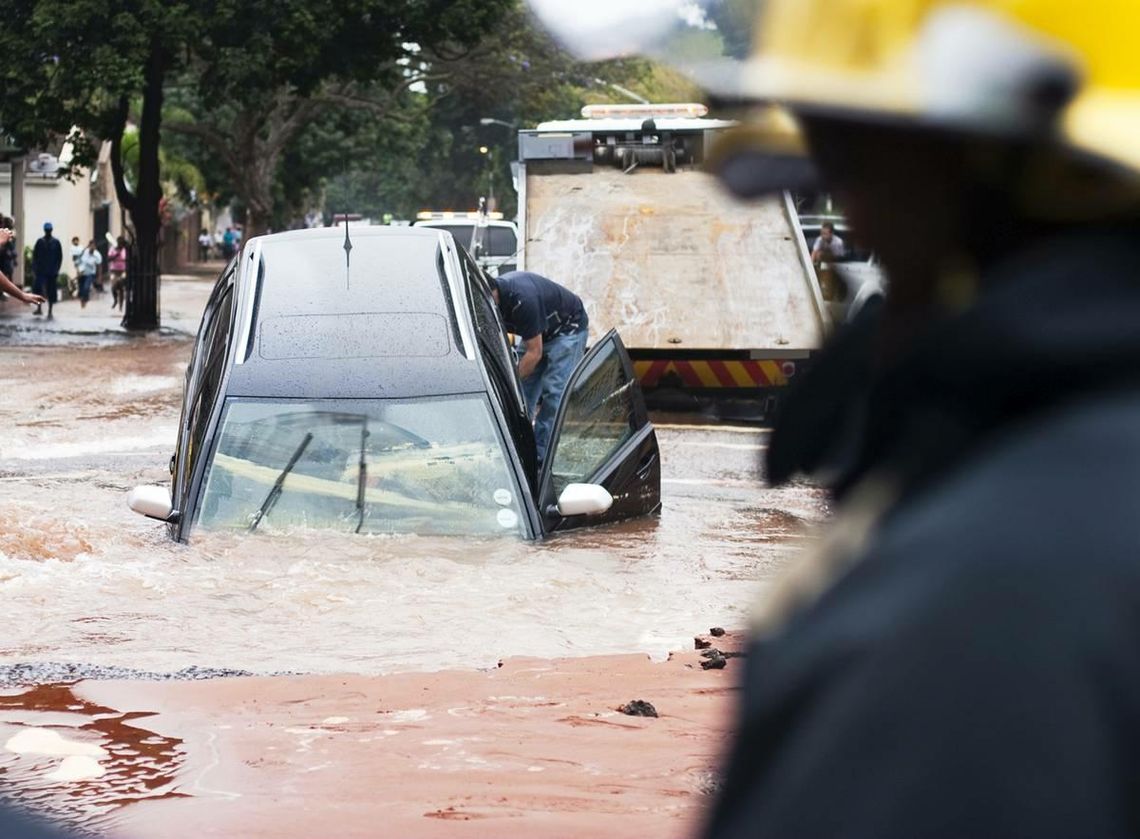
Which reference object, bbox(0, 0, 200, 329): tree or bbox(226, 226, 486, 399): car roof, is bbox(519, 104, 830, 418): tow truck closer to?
bbox(226, 226, 486, 399): car roof

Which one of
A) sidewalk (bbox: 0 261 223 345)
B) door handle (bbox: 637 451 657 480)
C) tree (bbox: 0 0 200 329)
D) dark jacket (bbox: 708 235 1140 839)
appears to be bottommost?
sidewalk (bbox: 0 261 223 345)

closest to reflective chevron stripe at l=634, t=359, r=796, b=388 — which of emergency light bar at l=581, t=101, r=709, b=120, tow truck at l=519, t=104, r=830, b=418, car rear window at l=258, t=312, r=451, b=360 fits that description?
tow truck at l=519, t=104, r=830, b=418

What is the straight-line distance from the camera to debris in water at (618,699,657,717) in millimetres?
5660

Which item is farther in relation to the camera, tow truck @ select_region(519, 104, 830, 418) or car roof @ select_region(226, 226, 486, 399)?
tow truck @ select_region(519, 104, 830, 418)

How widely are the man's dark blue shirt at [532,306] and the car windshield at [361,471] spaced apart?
11.8ft

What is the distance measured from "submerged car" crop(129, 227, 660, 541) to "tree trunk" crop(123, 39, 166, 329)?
794 inches

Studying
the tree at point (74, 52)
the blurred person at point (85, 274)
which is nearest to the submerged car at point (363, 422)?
the tree at point (74, 52)

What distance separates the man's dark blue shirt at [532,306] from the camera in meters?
11.8

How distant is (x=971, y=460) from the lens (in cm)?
105

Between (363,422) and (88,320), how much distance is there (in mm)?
26799

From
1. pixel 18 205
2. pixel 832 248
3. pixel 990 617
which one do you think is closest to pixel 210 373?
pixel 832 248

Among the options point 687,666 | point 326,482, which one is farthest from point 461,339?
point 687,666

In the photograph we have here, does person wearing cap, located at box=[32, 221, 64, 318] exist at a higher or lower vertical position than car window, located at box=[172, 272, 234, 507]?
lower

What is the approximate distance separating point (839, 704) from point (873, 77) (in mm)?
364
